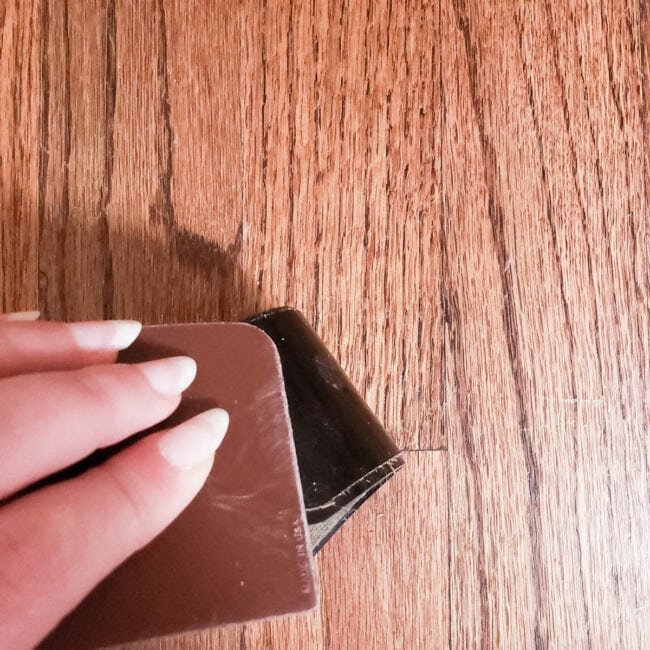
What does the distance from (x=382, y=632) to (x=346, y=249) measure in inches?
9.8

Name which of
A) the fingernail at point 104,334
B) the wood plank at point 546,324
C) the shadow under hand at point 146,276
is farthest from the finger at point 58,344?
the wood plank at point 546,324

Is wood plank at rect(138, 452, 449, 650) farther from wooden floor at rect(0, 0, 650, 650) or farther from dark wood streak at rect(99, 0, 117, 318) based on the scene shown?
dark wood streak at rect(99, 0, 117, 318)

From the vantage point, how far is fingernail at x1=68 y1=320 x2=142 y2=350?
315 millimetres

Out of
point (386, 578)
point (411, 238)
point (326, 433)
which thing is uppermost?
point (411, 238)

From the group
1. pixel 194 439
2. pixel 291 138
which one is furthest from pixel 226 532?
pixel 291 138

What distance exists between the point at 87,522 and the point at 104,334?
3.6 inches

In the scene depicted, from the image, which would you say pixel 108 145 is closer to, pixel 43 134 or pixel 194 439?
pixel 43 134

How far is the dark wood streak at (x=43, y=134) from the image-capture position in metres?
0.44

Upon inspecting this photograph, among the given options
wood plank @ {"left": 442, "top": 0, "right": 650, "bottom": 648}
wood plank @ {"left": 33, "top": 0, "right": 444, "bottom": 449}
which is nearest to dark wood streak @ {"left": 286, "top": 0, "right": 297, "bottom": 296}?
wood plank @ {"left": 33, "top": 0, "right": 444, "bottom": 449}

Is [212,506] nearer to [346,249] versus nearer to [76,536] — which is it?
[76,536]

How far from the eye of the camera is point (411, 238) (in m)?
0.45

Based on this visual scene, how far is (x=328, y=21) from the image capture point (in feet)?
1.51

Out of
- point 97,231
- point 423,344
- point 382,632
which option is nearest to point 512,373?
point 423,344

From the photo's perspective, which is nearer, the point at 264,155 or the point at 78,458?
the point at 78,458
